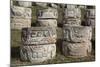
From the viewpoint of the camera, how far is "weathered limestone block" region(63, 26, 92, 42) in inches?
79.7

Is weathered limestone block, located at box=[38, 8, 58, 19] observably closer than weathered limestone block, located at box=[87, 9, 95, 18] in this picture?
Yes

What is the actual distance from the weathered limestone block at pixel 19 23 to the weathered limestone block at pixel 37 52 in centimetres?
21

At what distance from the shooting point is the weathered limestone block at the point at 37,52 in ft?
6.15

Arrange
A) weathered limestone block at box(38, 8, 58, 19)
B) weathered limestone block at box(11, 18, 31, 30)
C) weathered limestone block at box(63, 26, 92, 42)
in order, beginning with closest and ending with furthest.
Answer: weathered limestone block at box(11, 18, 31, 30) → weathered limestone block at box(38, 8, 58, 19) → weathered limestone block at box(63, 26, 92, 42)

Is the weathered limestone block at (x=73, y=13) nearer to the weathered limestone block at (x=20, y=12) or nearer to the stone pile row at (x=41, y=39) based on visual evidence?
the stone pile row at (x=41, y=39)

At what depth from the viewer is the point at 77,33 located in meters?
2.06

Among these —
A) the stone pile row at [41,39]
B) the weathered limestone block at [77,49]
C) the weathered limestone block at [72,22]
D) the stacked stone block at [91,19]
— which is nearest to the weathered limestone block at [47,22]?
the stone pile row at [41,39]

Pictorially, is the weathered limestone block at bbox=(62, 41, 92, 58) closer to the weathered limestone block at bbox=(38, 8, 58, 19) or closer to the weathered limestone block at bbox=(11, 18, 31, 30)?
A: the weathered limestone block at bbox=(38, 8, 58, 19)

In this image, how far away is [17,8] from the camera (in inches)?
72.6

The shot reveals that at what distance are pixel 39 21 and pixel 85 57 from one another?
65 cm

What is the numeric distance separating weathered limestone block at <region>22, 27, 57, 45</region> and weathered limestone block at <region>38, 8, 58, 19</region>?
12cm

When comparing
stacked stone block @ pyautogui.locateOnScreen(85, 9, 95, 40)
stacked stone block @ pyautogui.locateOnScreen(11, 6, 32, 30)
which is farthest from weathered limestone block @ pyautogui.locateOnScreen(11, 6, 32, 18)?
stacked stone block @ pyautogui.locateOnScreen(85, 9, 95, 40)

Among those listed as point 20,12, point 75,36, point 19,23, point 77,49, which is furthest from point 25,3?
point 77,49
